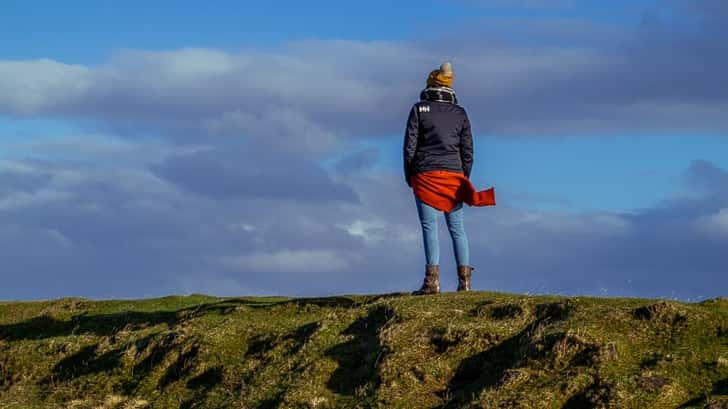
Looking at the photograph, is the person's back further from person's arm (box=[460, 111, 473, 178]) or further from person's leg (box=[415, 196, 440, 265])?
person's leg (box=[415, 196, 440, 265])

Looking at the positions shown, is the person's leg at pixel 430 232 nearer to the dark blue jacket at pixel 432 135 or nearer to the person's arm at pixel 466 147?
the dark blue jacket at pixel 432 135

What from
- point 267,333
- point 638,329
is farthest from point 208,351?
point 638,329

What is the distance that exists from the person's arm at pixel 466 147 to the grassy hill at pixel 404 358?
3.14 m

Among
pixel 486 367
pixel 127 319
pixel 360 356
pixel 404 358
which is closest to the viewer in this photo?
pixel 486 367

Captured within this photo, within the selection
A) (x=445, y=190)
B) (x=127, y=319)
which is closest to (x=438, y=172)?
(x=445, y=190)

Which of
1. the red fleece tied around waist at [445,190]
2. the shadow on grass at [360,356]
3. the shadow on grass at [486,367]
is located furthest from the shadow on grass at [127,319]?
the shadow on grass at [486,367]

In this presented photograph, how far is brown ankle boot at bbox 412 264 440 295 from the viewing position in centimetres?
2202

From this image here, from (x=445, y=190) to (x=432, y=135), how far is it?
127 cm

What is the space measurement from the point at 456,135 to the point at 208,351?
7.45 meters

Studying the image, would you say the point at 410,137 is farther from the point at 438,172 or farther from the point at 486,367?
the point at 486,367

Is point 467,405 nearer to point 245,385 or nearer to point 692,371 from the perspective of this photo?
point 692,371

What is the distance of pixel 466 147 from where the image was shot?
2300 cm

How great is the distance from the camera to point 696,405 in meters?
14.1

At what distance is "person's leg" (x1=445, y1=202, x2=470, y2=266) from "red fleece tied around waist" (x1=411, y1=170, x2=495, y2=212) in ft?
0.61
